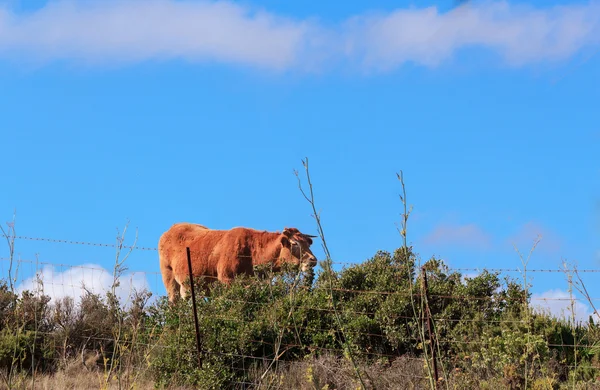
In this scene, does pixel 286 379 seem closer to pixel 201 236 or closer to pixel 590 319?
pixel 590 319

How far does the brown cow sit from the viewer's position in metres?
15.1

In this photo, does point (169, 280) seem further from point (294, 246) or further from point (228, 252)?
point (294, 246)

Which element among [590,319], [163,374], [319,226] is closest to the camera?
[319,226]

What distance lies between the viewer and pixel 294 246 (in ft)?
49.9

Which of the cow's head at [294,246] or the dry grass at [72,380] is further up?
the cow's head at [294,246]

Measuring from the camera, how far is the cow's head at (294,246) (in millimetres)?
15023

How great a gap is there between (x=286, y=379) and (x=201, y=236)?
7320mm

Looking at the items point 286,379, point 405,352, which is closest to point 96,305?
point 286,379

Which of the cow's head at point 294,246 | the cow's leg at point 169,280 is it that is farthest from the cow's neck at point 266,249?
the cow's leg at point 169,280

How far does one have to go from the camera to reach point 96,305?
12023 mm

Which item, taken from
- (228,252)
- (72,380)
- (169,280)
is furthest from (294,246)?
(72,380)

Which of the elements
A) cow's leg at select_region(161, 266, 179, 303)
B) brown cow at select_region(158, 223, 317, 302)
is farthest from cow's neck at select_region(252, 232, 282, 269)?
cow's leg at select_region(161, 266, 179, 303)

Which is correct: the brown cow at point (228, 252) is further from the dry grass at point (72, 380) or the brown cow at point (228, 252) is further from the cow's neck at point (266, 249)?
the dry grass at point (72, 380)

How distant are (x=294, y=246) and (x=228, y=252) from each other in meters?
1.50
